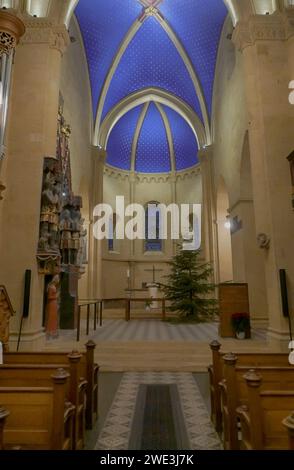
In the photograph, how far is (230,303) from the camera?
7547 millimetres

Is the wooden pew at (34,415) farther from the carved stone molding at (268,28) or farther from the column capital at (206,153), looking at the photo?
the column capital at (206,153)

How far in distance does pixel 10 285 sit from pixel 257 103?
20.7 ft

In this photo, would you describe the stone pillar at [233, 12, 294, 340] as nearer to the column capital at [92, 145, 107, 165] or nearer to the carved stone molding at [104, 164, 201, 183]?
the column capital at [92, 145, 107, 165]

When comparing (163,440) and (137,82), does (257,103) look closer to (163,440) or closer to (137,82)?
(163,440)

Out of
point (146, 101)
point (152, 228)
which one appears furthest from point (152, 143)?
point (152, 228)

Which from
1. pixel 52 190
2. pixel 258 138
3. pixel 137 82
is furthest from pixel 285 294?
pixel 137 82

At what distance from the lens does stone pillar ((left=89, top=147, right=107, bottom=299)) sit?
46.2 feet

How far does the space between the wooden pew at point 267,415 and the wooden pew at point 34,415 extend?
3.95 ft

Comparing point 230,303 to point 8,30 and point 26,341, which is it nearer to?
point 26,341

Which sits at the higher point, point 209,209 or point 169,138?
point 169,138

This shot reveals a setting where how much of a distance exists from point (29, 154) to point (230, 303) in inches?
215

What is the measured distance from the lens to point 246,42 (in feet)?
24.3

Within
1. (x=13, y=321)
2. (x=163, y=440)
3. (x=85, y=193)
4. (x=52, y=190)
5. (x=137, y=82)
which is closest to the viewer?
(x=163, y=440)

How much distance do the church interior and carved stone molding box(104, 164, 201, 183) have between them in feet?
0.83
